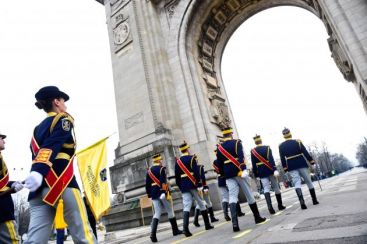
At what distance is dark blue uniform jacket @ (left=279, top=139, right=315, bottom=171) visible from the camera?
7602 millimetres

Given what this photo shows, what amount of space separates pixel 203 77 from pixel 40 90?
46.8 feet

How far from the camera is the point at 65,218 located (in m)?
2.68

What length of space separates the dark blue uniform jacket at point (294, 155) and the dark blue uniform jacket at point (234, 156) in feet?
7.28

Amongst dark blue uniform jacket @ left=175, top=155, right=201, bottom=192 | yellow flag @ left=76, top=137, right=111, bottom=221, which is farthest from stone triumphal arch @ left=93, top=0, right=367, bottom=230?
yellow flag @ left=76, top=137, right=111, bottom=221

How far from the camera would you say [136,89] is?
50.0ft

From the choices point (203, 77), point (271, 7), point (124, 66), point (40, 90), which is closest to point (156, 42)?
point (124, 66)

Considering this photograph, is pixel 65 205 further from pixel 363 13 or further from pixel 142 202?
pixel 363 13

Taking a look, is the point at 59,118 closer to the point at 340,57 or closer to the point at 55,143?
the point at 55,143

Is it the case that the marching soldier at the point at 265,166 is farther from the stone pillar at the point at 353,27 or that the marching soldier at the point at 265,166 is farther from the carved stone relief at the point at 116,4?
the carved stone relief at the point at 116,4

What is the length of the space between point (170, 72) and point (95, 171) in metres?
11.1

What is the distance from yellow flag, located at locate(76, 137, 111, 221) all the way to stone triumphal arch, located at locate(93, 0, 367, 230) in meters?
7.37

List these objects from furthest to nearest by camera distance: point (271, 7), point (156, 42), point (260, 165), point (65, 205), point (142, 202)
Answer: point (271, 7) < point (156, 42) < point (142, 202) < point (260, 165) < point (65, 205)

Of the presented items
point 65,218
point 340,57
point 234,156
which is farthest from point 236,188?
point 340,57

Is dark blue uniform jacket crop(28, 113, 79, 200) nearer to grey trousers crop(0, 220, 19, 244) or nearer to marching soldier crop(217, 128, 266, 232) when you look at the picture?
grey trousers crop(0, 220, 19, 244)
